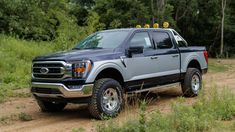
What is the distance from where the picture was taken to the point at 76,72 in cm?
854

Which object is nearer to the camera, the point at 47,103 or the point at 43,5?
the point at 47,103

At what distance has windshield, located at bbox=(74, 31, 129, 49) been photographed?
9834 mm

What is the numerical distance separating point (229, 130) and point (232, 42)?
2744 cm

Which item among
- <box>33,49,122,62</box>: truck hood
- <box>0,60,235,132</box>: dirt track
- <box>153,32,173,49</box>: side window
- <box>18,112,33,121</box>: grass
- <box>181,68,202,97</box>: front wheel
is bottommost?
<box>0,60,235,132</box>: dirt track

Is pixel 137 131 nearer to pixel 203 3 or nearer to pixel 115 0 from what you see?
pixel 115 0

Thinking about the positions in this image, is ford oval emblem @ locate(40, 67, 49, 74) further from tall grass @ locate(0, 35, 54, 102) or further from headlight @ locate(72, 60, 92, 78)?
tall grass @ locate(0, 35, 54, 102)

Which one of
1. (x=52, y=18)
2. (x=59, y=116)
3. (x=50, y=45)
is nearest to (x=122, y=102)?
(x=59, y=116)

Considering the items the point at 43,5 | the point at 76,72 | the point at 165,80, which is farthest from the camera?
the point at 43,5

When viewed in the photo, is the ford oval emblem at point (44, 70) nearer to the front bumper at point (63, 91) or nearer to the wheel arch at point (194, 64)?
the front bumper at point (63, 91)

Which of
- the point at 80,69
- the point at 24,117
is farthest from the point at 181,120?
the point at 24,117

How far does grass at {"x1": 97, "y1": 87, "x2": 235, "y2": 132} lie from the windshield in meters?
2.57

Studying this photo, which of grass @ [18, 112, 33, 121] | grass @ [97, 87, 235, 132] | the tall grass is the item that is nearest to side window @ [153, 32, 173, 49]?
grass @ [97, 87, 235, 132]

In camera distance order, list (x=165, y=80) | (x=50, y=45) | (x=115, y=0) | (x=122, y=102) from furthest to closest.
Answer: (x=115, y=0) → (x=50, y=45) → (x=165, y=80) → (x=122, y=102)

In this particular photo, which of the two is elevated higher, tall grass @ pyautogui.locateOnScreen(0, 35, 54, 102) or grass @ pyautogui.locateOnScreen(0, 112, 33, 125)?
tall grass @ pyautogui.locateOnScreen(0, 35, 54, 102)
